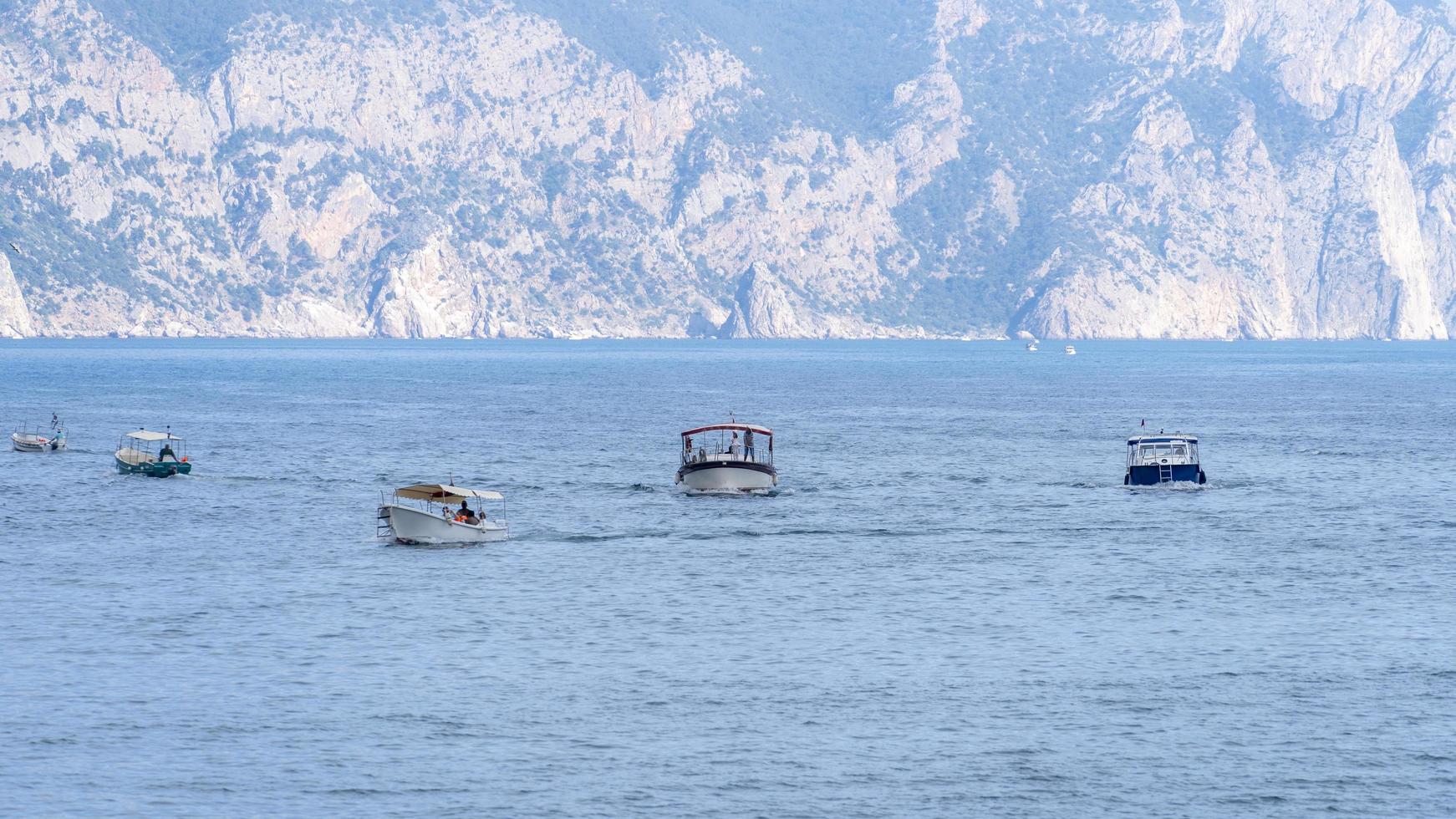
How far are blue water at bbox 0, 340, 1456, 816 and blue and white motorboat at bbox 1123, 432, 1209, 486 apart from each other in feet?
5.64

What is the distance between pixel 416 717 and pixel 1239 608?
29.6 m

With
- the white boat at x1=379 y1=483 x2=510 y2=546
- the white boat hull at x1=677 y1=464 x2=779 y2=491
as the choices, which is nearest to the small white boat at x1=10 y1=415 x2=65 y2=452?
the white boat hull at x1=677 y1=464 x2=779 y2=491

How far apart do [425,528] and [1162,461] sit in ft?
143

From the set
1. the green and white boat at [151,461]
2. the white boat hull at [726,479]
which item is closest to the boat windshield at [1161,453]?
the white boat hull at [726,479]

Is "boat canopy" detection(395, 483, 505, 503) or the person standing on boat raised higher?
"boat canopy" detection(395, 483, 505, 503)

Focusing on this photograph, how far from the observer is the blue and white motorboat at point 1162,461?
10388 centimetres

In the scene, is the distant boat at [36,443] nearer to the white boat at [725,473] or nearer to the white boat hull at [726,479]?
the white boat at [725,473]

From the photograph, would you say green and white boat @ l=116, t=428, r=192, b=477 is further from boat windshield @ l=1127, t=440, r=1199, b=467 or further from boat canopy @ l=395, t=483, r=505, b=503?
boat windshield @ l=1127, t=440, r=1199, b=467

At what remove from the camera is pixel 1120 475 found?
4390 inches

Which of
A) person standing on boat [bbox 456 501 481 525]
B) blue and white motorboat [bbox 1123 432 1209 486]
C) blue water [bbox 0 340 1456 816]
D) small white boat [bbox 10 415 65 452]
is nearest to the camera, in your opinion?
blue water [bbox 0 340 1456 816]

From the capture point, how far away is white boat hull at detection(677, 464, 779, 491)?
100312mm

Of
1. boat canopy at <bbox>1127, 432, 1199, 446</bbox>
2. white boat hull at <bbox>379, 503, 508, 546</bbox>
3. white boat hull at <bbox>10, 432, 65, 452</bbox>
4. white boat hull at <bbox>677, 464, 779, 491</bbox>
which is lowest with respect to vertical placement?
white boat hull at <bbox>379, 503, 508, 546</bbox>

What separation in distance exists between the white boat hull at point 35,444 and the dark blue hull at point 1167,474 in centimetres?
6795

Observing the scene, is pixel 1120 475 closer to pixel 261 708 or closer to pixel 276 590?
pixel 276 590
